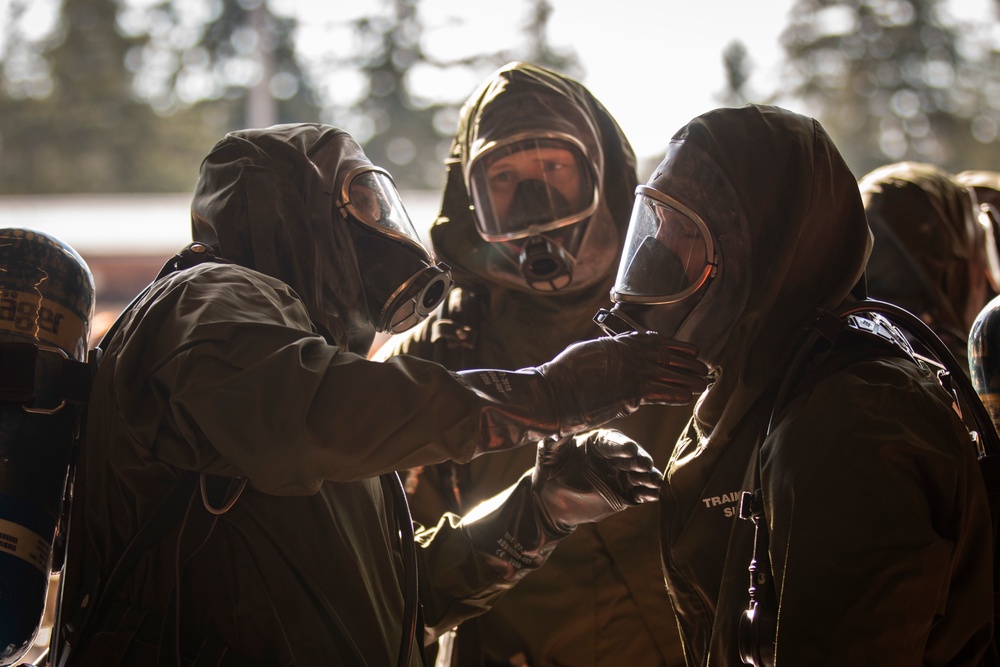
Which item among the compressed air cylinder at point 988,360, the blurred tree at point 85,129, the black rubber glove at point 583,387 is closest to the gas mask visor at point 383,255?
the black rubber glove at point 583,387

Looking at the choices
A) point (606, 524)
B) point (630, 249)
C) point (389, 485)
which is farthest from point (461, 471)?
point (630, 249)

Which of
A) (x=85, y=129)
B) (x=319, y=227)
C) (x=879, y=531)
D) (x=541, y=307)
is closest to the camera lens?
(x=879, y=531)

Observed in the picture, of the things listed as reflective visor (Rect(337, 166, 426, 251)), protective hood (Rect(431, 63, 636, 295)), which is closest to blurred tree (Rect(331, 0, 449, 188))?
protective hood (Rect(431, 63, 636, 295))

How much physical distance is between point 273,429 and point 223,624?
0.40m

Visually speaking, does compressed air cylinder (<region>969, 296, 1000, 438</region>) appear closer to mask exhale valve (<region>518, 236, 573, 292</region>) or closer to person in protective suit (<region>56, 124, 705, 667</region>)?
person in protective suit (<region>56, 124, 705, 667</region>)

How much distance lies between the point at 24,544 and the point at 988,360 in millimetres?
1866

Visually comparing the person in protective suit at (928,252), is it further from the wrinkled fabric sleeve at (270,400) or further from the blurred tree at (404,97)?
the blurred tree at (404,97)

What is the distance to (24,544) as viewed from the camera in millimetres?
1897

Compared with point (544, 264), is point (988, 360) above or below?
above

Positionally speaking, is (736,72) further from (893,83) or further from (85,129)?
(85,129)

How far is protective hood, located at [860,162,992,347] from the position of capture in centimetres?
331

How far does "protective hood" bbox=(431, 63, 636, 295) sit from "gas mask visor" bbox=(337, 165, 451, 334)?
751 mm

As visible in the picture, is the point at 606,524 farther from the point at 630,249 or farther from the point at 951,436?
the point at 951,436

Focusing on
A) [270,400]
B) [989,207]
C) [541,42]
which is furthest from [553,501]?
[541,42]
